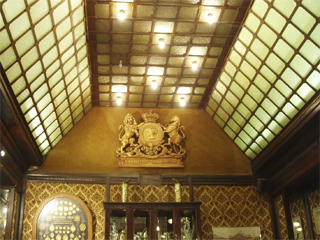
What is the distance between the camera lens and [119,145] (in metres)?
9.58

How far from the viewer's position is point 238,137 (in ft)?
31.6

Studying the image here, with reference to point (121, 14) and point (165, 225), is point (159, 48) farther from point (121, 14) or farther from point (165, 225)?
point (165, 225)

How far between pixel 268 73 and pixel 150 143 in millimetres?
3282

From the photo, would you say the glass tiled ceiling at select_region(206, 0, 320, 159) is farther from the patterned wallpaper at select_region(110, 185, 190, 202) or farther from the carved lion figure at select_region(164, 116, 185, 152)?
the patterned wallpaper at select_region(110, 185, 190, 202)

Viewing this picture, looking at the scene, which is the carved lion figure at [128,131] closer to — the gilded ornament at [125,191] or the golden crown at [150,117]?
the golden crown at [150,117]

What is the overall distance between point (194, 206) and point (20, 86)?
4240mm

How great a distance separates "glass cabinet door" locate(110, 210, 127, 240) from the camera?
323 inches

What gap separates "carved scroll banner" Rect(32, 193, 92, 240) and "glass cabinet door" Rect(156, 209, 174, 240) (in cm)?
143

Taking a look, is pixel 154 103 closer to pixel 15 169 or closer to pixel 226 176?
pixel 226 176

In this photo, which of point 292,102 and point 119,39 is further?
point 119,39

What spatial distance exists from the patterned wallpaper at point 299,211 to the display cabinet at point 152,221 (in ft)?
7.57

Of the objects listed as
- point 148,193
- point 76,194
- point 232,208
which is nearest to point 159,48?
point 148,193

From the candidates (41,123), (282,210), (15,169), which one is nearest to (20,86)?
(41,123)

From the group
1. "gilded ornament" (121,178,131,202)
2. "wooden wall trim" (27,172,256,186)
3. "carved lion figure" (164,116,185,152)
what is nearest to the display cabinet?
"gilded ornament" (121,178,131,202)
